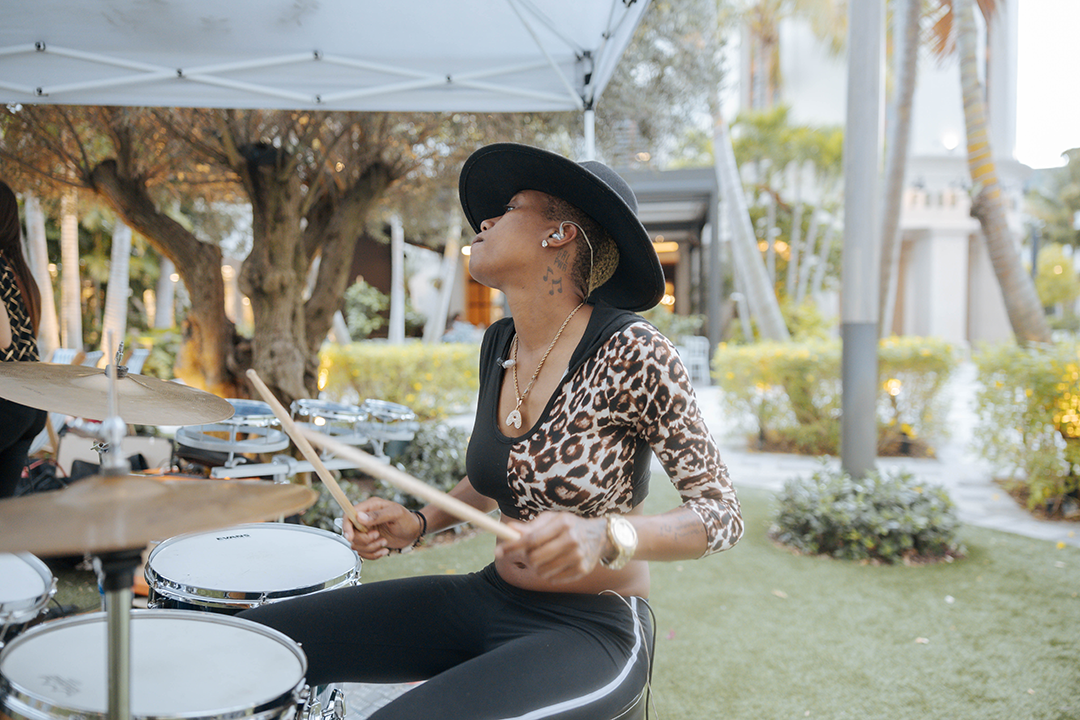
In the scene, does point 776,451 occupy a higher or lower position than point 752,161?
lower

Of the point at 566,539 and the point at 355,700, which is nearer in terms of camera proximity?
the point at 566,539

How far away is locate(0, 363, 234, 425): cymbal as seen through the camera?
65.8 inches

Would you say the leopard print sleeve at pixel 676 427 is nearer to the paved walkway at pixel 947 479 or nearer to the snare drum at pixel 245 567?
the snare drum at pixel 245 567

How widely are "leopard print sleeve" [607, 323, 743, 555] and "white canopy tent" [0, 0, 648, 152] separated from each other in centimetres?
244

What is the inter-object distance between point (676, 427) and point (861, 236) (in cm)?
423

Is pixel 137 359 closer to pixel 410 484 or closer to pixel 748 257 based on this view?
pixel 410 484

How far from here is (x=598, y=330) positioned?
1778mm

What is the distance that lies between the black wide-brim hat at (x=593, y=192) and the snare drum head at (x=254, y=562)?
1.08 metres

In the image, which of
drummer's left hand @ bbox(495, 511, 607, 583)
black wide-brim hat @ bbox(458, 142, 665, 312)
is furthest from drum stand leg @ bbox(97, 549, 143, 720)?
black wide-brim hat @ bbox(458, 142, 665, 312)

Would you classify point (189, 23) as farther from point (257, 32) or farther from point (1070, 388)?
point (1070, 388)

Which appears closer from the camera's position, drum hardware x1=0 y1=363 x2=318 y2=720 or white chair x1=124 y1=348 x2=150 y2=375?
drum hardware x1=0 y1=363 x2=318 y2=720

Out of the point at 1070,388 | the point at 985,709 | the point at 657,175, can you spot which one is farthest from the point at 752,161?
the point at 985,709

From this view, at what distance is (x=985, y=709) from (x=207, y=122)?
20.2ft

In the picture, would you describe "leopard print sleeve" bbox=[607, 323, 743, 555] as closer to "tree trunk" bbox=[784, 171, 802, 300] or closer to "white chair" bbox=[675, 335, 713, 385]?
"white chair" bbox=[675, 335, 713, 385]
